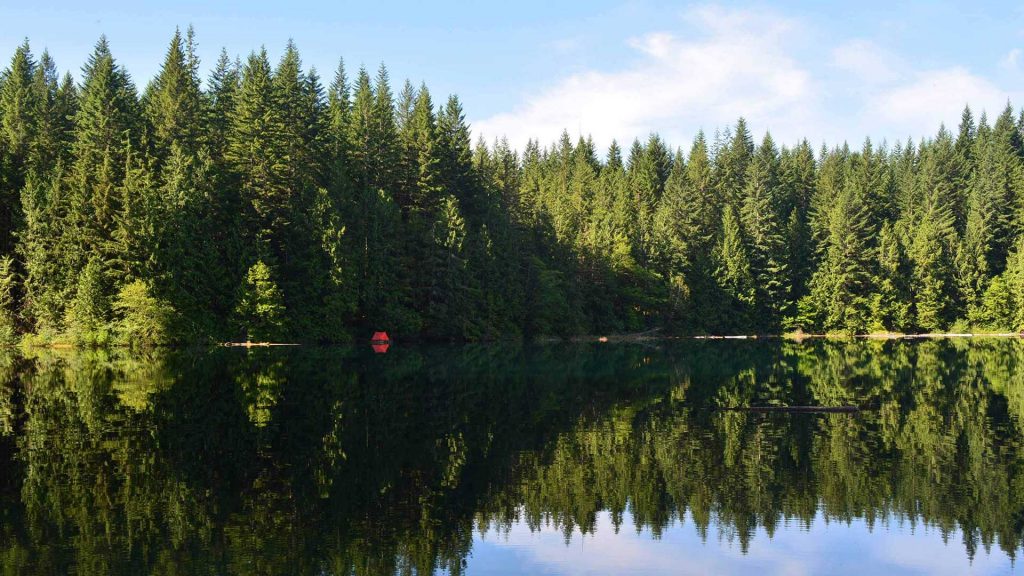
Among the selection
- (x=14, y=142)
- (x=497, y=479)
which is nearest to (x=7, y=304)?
(x=14, y=142)

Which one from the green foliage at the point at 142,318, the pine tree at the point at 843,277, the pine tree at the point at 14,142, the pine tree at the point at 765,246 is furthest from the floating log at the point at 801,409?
the pine tree at the point at 765,246

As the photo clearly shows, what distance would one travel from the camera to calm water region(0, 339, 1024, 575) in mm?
14430

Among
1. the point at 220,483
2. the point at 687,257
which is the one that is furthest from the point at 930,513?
the point at 687,257

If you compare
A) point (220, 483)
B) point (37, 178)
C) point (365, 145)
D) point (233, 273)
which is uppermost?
point (365, 145)

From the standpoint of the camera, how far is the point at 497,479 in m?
19.8

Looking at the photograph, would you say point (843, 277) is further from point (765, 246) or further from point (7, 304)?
point (7, 304)

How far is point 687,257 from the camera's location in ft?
354

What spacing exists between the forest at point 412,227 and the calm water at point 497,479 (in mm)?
30676

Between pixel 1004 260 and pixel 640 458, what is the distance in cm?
10956

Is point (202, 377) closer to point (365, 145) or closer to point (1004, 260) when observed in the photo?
point (365, 145)

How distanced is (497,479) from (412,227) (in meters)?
65.6

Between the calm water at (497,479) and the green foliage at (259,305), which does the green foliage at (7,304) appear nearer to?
the green foliage at (259,305)

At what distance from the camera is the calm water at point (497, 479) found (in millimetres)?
14430

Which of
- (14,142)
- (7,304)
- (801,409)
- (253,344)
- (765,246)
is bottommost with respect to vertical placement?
(801,409)
